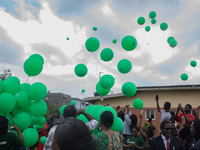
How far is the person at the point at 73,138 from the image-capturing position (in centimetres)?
101

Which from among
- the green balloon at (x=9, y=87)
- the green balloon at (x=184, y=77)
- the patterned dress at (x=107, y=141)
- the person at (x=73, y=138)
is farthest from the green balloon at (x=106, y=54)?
the person at (x=73, y=138)

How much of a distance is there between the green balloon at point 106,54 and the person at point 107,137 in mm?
2507

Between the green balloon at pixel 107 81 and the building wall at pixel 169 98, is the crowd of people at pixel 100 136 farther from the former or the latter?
the building wall at pixel 169 98

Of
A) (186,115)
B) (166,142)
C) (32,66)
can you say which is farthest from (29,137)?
(186,115)

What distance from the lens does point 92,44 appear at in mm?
4801

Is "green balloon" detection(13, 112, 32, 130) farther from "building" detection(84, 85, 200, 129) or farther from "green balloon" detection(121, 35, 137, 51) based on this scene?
"building" detection(84, 85, 200, 129)

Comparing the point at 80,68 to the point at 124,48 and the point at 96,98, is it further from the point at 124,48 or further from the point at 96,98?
the point at 96,98

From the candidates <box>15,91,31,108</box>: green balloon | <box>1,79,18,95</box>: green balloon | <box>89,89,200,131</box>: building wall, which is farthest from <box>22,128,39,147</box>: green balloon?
<box>89,89,200,131</box>: building wall

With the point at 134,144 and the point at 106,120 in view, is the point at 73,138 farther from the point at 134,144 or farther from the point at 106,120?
the point at 134,144

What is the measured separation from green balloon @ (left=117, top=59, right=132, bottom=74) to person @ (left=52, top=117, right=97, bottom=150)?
11.7 feet

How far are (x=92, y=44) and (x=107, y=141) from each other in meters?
3.07

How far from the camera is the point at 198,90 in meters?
11.3

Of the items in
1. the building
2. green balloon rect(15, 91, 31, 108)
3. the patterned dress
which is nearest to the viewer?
the patterned dress

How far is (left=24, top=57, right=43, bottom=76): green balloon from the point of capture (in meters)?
3.66
